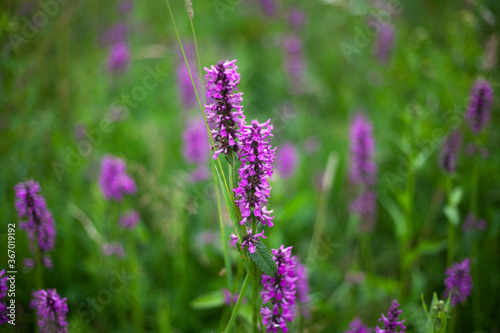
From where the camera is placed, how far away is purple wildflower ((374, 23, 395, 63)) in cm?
512

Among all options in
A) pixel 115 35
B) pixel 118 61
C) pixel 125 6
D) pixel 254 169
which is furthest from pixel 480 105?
pixel 125 6

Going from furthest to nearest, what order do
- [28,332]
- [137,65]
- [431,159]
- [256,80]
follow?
[137,65]
[256,80]
[431,159]
[28,332]

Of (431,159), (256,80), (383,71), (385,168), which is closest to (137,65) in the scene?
(256,80)

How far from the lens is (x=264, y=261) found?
63.7 inches

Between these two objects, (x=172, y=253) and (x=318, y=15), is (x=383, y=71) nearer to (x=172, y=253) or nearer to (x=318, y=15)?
(x=318, y=15)

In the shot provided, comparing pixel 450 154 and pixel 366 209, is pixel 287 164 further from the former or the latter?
pixel 450 154

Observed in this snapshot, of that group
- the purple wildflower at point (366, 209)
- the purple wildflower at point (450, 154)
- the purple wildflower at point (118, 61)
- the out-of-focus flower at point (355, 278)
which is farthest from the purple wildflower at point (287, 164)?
the purple wildflower at point (118, 61)

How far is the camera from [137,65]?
7277mm

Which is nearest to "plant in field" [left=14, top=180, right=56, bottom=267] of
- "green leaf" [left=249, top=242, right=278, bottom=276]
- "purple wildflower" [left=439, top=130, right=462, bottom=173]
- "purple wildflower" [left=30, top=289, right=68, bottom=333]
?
"purple wildflower" [left=30, top=289, right=68, bottom=333]

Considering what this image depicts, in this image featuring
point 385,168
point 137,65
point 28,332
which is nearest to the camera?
point 28,332

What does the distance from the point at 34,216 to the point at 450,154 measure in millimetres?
2718

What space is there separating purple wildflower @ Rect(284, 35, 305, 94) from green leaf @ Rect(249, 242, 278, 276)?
414 centimetres

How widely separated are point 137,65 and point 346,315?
233 inches

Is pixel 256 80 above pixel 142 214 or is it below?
above
